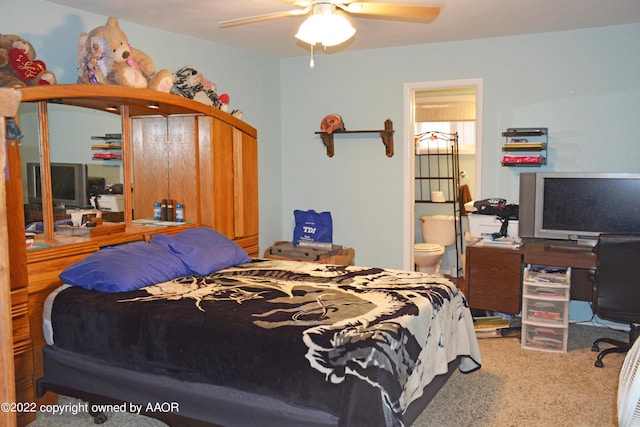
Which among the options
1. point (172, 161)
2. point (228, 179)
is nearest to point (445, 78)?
point (228, 179)

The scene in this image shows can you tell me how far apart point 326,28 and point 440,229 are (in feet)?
11.9

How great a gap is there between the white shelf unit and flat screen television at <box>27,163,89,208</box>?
3122mm

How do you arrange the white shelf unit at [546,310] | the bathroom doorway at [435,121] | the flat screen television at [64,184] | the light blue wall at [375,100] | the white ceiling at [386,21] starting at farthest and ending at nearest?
the bathroom doorway at [435,121], the light blue wall at [375,100], the white shelf unit at [546,310], the white ceiling at [386,21], the flat screen television at [64,184]

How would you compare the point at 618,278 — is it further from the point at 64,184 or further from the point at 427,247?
the point at 64,184

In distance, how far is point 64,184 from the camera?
3.33 metres

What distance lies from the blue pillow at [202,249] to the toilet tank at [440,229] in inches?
119

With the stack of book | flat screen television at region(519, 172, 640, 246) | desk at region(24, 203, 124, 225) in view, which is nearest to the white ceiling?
flat screen television at region(519, 172, 640, 246)

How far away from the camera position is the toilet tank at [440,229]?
6164 millimetres

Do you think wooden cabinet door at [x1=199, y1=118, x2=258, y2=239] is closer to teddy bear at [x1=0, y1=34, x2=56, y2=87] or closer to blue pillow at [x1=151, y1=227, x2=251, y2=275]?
blue pillow at [x1=151, y1=227, x2=251, y2=275]

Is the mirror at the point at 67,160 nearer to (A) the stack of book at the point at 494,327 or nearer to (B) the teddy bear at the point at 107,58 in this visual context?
(B) the teddy bear at the point at 107,58

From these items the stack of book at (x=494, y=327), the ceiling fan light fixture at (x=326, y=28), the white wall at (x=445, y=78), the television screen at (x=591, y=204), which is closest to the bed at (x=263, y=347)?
the stack of book at (x=494, y=327)

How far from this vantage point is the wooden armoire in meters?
2.88

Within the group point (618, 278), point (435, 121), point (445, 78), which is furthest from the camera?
point (435, 121)

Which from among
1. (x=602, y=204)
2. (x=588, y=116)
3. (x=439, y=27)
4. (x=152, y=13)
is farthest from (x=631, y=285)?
(x=152, y=13)
